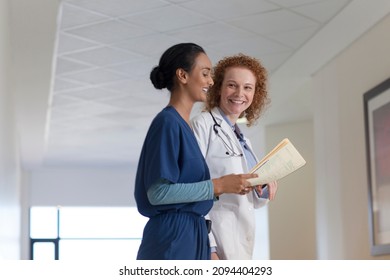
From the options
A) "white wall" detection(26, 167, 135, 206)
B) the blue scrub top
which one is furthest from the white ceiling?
"white wall" detection(26, 167, 135, 206)

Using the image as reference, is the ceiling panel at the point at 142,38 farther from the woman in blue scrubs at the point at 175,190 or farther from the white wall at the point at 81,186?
the white wall at the point at 81,186

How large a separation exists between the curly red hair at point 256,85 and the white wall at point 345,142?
2719mm

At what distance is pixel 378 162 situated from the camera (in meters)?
5.34

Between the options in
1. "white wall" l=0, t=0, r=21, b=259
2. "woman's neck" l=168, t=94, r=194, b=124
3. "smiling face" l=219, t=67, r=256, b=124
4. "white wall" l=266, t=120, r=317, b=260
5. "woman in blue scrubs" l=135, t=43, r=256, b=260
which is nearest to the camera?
"woman in blue scrubs" l=135, t=43, r=256, b=260

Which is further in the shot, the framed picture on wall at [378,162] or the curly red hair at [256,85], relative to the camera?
the framed picture on wall at [378,162]

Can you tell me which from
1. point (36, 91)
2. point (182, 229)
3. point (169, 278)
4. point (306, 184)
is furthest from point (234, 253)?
point (306, 184)

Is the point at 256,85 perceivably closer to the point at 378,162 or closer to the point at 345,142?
the point at 378,162

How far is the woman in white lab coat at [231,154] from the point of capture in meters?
2.45

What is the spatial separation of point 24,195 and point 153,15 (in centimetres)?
771

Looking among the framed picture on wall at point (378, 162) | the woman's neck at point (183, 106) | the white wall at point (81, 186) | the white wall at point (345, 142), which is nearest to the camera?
the woman's neck at point (183, 106)

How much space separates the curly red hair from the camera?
2.64 meters

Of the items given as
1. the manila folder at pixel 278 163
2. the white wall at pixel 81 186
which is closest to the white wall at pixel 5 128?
the manila folder at pixel 278 163

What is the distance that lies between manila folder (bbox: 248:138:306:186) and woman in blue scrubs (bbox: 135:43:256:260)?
5cm

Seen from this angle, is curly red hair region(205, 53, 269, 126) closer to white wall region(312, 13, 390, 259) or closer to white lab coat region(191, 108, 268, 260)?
white lab coat region(191, 108, 268, 260)
